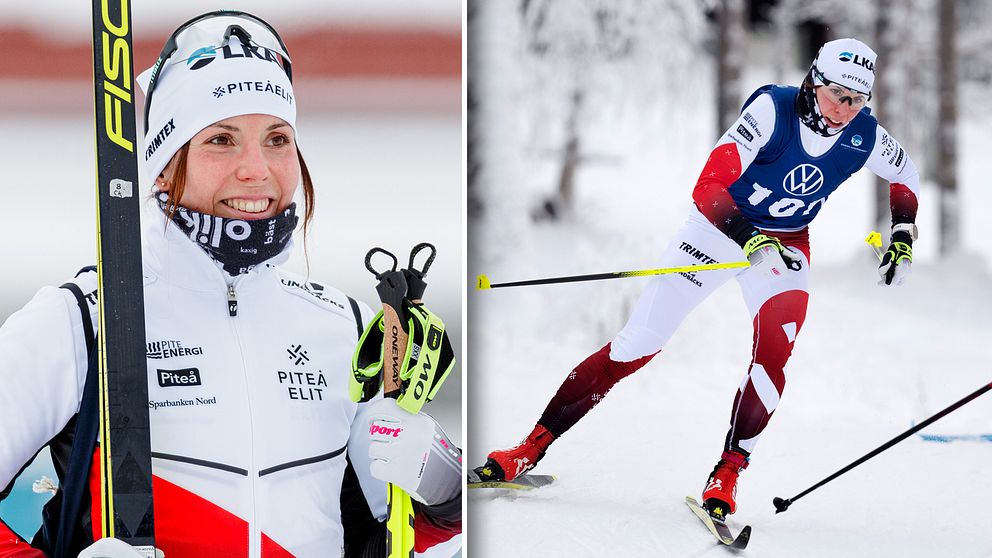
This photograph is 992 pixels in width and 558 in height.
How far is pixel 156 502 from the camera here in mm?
2221

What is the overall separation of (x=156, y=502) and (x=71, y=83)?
Result: 3.50ft

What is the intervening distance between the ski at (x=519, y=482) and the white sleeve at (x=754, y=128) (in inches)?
40.3

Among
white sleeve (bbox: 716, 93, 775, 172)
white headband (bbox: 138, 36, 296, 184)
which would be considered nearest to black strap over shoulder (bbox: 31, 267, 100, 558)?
white headband (bbox: 138, 36, 296, 184)

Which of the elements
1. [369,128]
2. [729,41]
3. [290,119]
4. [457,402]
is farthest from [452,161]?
[729,41]

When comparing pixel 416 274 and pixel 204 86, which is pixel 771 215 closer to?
pixel 416 274

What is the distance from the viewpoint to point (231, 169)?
7.38 ft

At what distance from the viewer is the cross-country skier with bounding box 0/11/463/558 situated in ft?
7.11

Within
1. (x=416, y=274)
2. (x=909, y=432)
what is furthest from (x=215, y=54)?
(x=909, y=432)

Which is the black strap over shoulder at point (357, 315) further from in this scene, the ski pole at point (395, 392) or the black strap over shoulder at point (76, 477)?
the black strap over shoulder at point (76, 477)

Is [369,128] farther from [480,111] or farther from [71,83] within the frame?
[71,83]

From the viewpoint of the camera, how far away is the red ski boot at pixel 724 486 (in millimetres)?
2551

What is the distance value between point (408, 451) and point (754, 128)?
4.06ft

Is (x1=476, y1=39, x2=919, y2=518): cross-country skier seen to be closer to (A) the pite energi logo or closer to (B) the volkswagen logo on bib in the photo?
(B) the volkswagen logo on bib

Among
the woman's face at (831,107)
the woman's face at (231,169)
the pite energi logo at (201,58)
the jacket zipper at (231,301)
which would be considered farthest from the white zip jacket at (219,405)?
the woman's face at (831,107)
